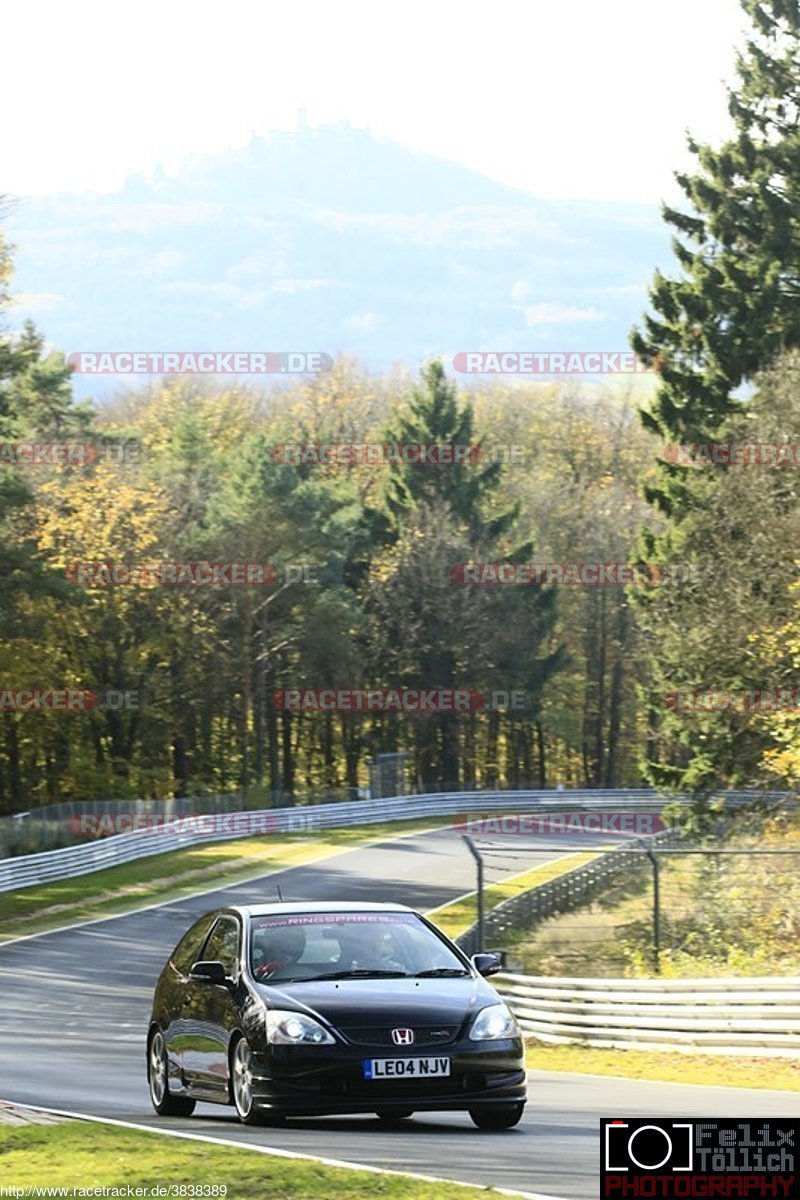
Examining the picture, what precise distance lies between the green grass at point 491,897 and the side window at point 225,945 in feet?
82.8

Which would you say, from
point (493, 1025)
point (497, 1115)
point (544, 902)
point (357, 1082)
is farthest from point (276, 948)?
point (544, 902)

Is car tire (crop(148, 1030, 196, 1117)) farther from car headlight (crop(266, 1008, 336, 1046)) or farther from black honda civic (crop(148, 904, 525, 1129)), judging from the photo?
car headlight (crop(266, 1008, 336, 1046))

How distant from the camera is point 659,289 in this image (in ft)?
174

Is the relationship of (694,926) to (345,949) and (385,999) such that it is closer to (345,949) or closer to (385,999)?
(345,949)

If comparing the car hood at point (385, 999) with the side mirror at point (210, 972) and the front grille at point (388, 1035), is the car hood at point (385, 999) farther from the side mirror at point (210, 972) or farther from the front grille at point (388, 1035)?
the side mirror at point (210, 972)

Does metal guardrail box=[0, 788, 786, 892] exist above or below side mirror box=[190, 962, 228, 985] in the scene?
below

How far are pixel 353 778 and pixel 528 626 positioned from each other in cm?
1065

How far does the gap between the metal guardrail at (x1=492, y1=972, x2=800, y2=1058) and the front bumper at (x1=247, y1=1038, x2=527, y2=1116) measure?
7390 millimetres

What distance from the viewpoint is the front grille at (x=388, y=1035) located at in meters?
12.2

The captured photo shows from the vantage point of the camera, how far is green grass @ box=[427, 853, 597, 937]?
43.3 meters

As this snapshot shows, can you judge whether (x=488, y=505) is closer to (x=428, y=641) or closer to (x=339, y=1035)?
(x=428, y=641)

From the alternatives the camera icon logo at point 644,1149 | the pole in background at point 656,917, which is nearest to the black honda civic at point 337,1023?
the camera icon logo at point 644,1149

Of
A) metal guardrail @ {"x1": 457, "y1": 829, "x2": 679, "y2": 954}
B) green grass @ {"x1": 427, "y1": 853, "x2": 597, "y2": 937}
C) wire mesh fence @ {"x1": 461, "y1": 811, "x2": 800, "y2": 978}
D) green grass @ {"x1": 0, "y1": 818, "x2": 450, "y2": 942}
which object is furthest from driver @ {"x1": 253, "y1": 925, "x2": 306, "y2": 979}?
green grass @ {"x1": 0, "y1": 818, "x2": 450, "y2": 942}

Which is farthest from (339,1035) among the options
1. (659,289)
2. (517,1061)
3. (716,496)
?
(659,289)
